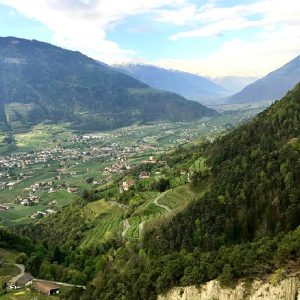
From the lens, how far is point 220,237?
57656 millimetres

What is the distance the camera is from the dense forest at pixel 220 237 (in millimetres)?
39094

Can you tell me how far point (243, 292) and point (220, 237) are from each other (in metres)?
21.4

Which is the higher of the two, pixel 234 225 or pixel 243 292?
pixel 243 292

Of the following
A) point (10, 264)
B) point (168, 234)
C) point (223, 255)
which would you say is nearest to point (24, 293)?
point (10, 264)

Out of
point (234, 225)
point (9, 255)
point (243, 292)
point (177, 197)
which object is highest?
point (243, 292)

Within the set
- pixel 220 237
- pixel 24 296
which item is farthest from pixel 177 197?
pixel 24 296

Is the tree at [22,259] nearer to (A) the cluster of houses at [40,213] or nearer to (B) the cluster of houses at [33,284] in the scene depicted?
(B) the cluster of houses at [33,284]

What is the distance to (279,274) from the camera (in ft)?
115

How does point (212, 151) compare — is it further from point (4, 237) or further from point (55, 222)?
point (4, 237)

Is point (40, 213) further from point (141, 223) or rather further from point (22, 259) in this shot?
point (22, 259)

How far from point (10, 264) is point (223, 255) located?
33.8m

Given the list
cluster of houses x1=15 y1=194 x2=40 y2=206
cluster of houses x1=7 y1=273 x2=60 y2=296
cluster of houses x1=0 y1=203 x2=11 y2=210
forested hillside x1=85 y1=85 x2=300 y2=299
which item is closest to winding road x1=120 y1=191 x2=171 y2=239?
forested hillside x1=85 y1=85 x2=300 y2=299

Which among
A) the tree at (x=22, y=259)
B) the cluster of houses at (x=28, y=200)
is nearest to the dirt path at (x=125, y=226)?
the tree at (x=22, y=259)

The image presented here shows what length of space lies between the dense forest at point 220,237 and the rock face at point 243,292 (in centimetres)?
63
